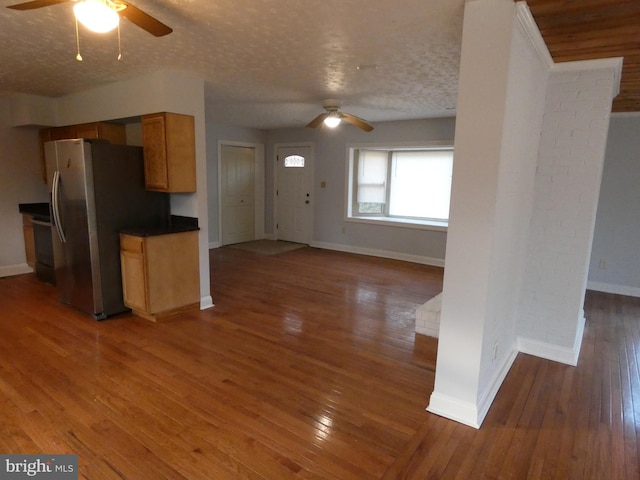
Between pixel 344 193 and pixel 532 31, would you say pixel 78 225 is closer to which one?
pixel 532 31

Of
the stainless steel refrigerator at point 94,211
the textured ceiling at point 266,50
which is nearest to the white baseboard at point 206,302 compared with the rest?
the stainless steel refrigerator at point 94,211

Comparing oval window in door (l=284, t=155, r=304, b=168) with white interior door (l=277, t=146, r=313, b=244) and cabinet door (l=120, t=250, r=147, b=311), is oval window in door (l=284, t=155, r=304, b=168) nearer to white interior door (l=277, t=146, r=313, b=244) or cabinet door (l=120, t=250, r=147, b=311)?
white interior door (l=277, t=146, r=313, b=244)

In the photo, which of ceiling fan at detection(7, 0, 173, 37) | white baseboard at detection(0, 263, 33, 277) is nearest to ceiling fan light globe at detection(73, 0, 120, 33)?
ceiling fan at detection(7, 0, 173, 37)

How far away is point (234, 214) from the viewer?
7555 millimetres

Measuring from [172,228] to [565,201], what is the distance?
3.60 metres

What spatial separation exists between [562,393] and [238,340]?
8.22 feet

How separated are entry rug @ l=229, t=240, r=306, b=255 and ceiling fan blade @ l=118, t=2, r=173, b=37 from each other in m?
5.03

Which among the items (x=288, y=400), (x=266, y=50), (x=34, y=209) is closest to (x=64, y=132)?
(x=34, y=209)

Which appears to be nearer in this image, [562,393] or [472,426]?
[472,426]

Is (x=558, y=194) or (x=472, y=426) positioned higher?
(x=558, y=194)

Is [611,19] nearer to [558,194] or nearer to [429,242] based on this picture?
[558,194]

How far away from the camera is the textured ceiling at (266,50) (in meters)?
2.22

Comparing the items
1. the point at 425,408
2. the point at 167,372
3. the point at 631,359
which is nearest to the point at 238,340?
the point at 167,372

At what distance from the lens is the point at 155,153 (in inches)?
144
